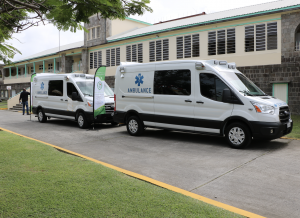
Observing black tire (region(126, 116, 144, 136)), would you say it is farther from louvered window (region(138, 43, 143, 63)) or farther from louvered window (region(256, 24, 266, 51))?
louvered window (region(138, 43, 143, 63))

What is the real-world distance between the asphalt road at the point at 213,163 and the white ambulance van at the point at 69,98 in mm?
2039

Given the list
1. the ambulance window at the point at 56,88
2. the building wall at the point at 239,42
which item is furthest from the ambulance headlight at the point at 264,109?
the building wall at the point at 239,42

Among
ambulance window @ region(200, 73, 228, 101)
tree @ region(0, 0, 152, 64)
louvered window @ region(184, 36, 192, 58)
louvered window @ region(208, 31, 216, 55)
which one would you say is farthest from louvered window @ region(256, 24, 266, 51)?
tree @ region(0, 0, 152, 64)

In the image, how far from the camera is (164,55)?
2273 centimetres

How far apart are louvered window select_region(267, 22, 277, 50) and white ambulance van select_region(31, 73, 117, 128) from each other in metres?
10.5

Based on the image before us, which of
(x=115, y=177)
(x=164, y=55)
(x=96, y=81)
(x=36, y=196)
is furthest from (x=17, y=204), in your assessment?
(x=164, y=55)

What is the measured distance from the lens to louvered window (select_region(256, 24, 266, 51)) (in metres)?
17.4

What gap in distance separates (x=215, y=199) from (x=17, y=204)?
2779 mm

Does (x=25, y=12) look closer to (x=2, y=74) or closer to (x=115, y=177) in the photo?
(x=115, y=177)

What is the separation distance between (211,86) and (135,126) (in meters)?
3.22

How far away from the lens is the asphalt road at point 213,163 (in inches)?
168

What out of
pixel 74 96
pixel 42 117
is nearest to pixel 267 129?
pixel 74 96

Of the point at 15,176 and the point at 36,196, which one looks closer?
the point at 36,196

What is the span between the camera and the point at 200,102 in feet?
26.9
